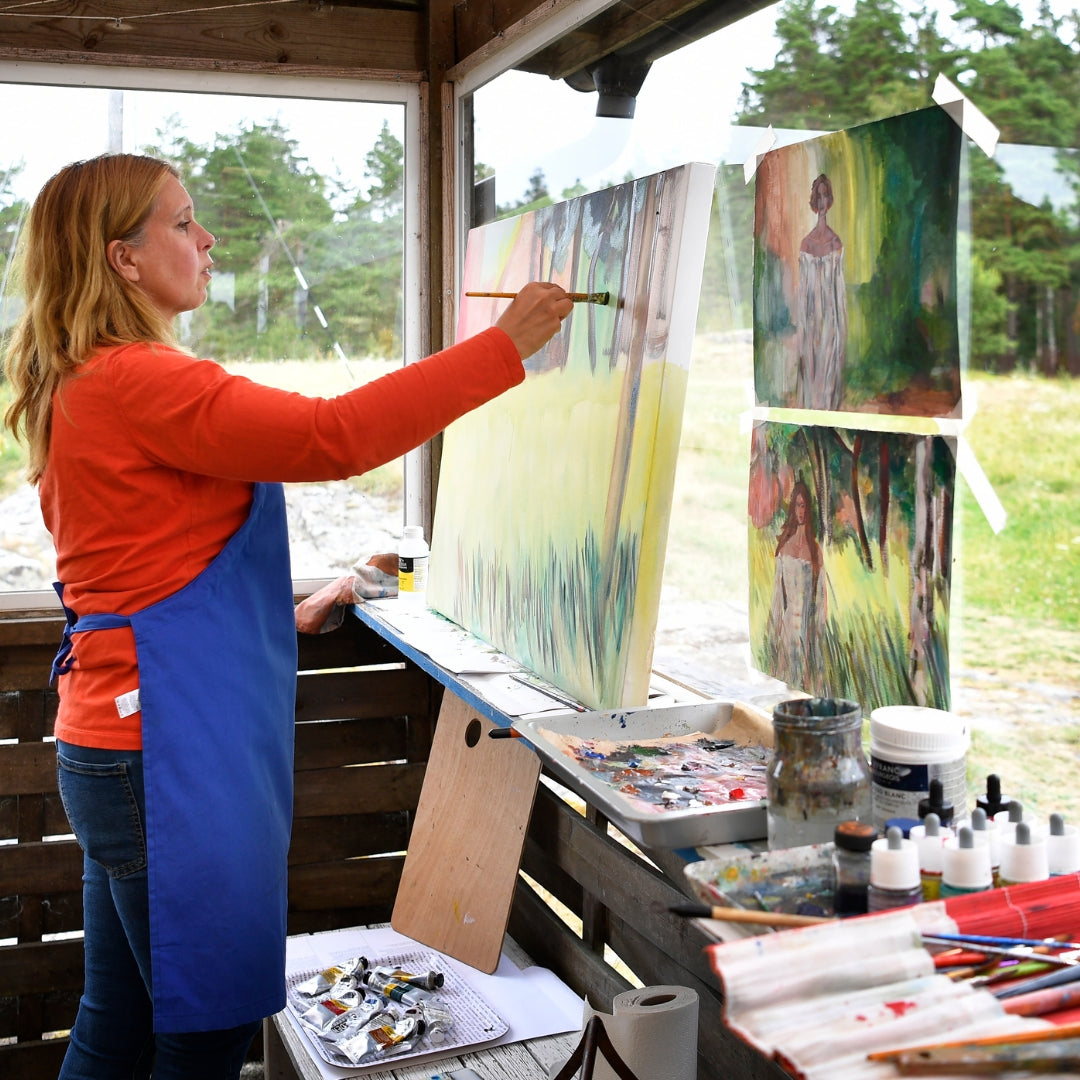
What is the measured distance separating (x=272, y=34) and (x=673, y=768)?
87.7 inches

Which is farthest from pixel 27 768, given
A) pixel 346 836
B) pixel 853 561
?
pixel 853 561

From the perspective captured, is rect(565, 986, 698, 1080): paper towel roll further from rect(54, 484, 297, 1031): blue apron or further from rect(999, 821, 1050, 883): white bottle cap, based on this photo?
rect(999, 821, 1050, 883): white bottle cap

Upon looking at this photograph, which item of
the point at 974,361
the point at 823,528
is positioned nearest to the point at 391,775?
the point at 823,528

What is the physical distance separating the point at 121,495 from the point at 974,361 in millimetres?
1123

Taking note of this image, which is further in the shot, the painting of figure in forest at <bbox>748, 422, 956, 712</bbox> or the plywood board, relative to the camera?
the plywood board

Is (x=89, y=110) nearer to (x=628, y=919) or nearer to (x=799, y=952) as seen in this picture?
(x=628, y=919)

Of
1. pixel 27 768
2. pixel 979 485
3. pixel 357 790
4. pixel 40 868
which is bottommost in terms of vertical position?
pixel 40 868

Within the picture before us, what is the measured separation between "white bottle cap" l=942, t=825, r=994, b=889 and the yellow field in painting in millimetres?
712

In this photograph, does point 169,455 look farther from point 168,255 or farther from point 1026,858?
point 1026,858

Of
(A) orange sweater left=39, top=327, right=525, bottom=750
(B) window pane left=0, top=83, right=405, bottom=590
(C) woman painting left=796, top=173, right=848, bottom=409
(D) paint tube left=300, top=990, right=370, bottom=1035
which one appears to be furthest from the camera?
(B) window pane left=0, top=83, right=405, bottom=590

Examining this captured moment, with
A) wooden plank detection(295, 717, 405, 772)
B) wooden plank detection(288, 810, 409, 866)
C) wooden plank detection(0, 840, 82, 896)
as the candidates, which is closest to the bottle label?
wooden plank detection(295, 717, 405, 772)

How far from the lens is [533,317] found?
5.64 ft

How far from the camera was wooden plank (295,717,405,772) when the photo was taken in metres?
3.06

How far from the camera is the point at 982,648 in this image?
132 cm
